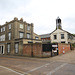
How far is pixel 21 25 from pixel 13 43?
6546 mm

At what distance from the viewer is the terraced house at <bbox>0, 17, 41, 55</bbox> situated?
22.8 meters

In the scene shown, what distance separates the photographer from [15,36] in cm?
2450

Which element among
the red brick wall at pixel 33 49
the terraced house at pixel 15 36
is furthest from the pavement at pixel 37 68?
the terraced house at pixel 15 36

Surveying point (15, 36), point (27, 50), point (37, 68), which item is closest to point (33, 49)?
point (27, 50)

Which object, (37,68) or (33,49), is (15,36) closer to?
(33,49)

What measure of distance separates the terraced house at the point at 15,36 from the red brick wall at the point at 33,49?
1632 mm

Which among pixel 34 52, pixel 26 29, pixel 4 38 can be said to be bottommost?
pixel 34 52

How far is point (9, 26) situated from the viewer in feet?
88.0

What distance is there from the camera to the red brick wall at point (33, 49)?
17.6 meters

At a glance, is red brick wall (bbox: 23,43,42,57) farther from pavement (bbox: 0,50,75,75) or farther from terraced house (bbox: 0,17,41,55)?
pavement (bbox: 0,50,75,75)

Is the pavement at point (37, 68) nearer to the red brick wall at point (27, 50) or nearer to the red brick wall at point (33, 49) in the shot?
the red brick wall at point (33, 49)

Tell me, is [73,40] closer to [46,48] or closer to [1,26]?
[46,48]

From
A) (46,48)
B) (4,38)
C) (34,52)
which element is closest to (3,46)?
(4,38)

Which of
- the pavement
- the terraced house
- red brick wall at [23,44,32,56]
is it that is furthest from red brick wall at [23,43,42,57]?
the pavement
